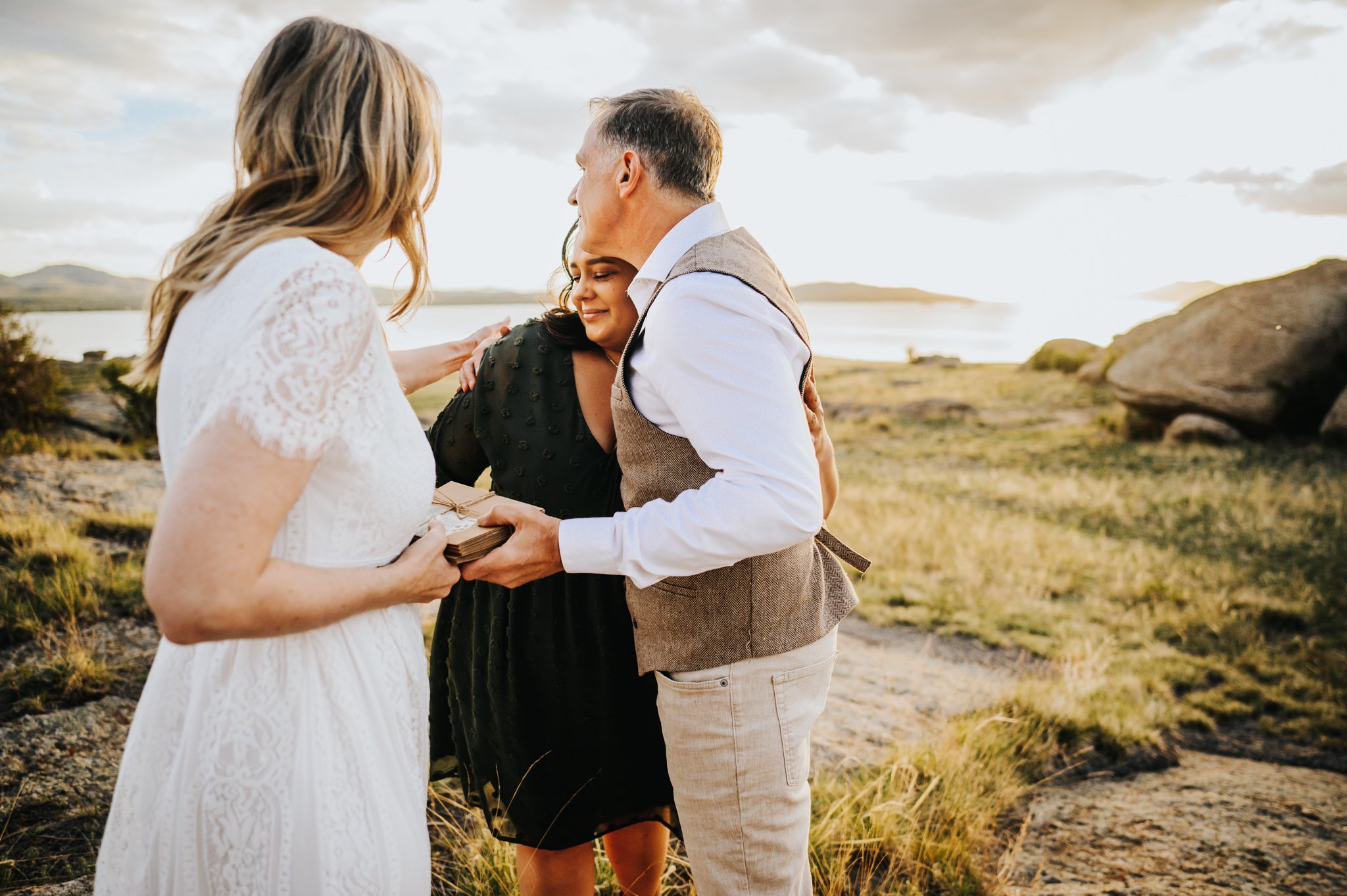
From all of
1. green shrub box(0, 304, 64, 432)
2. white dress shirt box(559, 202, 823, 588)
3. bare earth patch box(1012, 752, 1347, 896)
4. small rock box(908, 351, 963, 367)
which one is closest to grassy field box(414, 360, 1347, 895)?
bare earth patch box(1012, 752, 1347, 896)

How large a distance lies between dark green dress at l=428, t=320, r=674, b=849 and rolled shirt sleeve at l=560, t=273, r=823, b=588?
1.48ft

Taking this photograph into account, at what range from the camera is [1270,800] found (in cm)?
377

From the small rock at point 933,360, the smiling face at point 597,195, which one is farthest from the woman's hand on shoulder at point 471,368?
the small rock at point 933,360

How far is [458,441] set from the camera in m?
2.12

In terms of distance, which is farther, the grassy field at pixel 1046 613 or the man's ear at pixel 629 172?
the grassy field at pixel 1046 613

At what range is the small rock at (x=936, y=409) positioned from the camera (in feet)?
62.9

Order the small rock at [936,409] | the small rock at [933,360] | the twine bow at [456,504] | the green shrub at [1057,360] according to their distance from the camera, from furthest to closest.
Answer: the small rock at [933,360], the green shrub at [1057,360], the small rock at [936,409], the twine bow at [456,504]

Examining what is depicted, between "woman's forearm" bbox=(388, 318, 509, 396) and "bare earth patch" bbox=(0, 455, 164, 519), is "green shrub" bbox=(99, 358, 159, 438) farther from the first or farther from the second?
"woman's forearm" bbox=(388, 318, 509, 396)

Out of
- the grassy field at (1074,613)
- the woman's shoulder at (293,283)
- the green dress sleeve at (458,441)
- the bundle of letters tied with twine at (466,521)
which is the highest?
the woman's shoulder at (293,283)

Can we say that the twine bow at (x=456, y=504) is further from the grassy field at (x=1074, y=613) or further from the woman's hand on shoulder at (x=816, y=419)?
the grassy field at (x=1074, y=613)

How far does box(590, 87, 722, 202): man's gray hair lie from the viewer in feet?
6.18

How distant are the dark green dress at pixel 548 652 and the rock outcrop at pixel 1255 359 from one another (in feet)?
46.8

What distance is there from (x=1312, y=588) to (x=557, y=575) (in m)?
7.38

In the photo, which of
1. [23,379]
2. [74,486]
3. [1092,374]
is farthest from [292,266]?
[1092,374]
